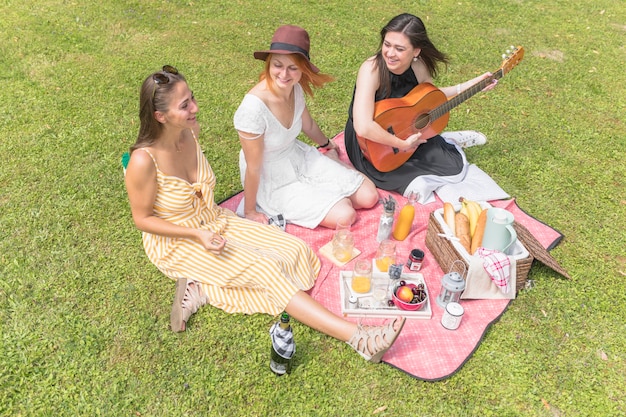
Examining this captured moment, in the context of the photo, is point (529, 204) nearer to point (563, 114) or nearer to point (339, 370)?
point (563, 114)

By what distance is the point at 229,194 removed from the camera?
4793mm

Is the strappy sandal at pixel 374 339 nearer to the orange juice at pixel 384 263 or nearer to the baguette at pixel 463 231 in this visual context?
the orange juice at pixel 384 263

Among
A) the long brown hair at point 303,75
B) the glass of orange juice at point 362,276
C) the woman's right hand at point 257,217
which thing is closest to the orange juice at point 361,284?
the glass of orange juice at point 362,276

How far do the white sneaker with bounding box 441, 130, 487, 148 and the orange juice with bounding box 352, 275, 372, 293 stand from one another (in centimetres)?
256

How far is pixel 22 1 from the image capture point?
316 inches

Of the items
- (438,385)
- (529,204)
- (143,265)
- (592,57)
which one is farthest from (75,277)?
(592,57)

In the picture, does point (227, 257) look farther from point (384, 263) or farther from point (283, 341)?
point (384, 263)

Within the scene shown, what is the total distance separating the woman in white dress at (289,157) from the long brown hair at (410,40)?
24.0 inches

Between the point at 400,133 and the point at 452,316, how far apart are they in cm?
187

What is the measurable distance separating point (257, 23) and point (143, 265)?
17.6 ft

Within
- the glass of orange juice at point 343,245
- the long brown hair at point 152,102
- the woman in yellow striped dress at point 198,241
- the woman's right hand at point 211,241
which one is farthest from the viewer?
the glass of orange juice at point 343,245

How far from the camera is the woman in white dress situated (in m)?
3.73

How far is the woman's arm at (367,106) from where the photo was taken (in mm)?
4242

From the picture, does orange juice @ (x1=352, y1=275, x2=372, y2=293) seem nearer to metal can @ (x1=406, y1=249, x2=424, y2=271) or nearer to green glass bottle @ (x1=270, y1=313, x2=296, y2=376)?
metal can @ (x1=406, y1=249, x2=424, y2=271)
